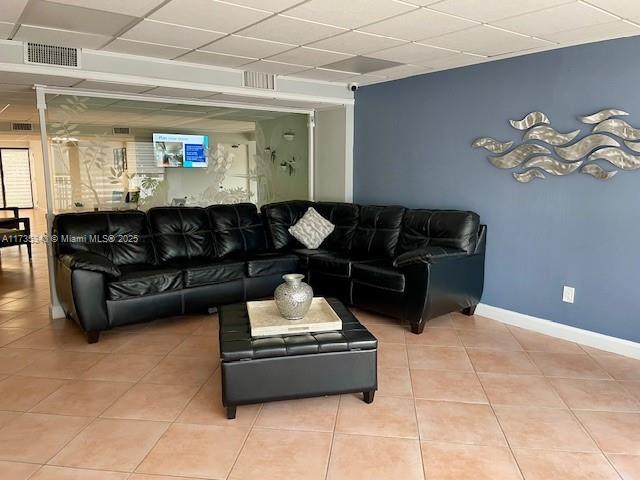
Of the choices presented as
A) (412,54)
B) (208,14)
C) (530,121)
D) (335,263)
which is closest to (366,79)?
(412,54)

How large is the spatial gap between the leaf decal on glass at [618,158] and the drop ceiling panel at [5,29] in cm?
430

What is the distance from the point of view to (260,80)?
4949 mm

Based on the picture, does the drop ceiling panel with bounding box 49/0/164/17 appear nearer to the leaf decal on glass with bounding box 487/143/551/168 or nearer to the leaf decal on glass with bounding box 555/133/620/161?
the leaf decal on glass with bounding box 487/143/551/168

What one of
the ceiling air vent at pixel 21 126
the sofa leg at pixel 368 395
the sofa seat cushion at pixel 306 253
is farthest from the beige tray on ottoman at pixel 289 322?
the ceiling air vent at pixel 21 126

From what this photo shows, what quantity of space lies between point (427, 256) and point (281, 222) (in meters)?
2.11

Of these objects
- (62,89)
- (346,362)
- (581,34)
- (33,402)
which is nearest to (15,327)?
(33,402)

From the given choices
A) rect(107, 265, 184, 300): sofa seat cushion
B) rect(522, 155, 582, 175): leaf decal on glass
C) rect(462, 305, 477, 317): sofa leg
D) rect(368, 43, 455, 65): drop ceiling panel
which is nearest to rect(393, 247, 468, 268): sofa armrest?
rect(462, 305, 477, 317): sofa leg

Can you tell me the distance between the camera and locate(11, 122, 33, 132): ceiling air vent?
26.1ft

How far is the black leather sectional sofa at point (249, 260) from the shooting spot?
3.88m

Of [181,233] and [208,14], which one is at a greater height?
[208,14]

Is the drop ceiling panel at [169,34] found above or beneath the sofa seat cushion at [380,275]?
above

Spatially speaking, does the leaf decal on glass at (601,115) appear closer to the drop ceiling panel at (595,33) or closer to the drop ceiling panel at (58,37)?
the drop ceiling panel at (595,33)

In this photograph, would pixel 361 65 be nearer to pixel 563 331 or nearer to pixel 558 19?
pixel 558 19

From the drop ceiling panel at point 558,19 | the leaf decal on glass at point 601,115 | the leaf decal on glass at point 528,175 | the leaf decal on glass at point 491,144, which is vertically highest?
the drop ceiling panel at point 558,19
